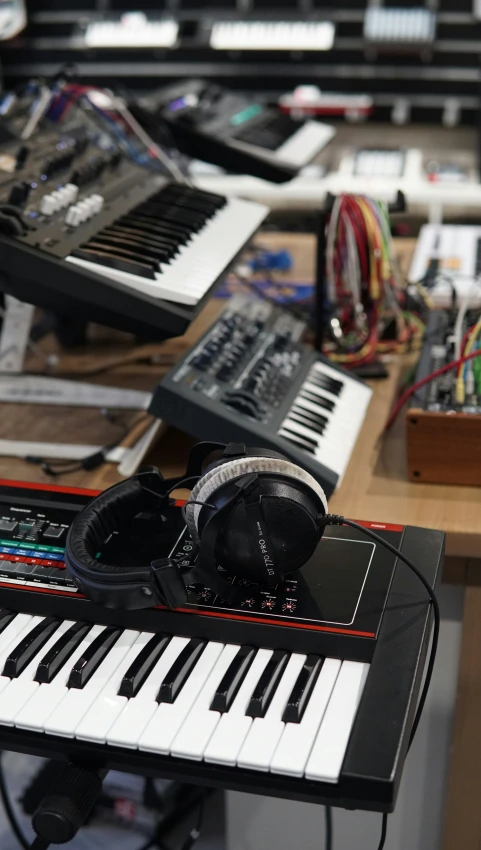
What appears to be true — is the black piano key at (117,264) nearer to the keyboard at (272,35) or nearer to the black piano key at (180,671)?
the black piano key at (180,671)

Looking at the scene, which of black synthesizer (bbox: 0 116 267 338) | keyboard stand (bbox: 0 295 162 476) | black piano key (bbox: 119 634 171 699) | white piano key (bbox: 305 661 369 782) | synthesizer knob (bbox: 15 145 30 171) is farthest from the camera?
keyboard stand (bbox: 0 295 162 476)

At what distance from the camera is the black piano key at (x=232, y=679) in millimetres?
912

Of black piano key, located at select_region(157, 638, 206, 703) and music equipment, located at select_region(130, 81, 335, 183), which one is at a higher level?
music equipment, located at select_region(130, 81, 335, 183)

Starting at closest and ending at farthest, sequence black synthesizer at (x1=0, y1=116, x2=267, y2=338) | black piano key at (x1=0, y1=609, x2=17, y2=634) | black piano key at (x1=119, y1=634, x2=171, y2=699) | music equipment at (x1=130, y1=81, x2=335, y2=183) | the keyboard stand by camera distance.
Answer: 1. black piano key at (x1=119, y1=634, x2=171, y2=699)
2. black piano key at (x1=0, y1=609, x2=17, y2=634)
3. black synthesizer at (x1=0, y1=116, x2=267, y2=338)
4. the keyboard stand
5. music equipment at (x1=130, y1=81, x2=335, y2=183)

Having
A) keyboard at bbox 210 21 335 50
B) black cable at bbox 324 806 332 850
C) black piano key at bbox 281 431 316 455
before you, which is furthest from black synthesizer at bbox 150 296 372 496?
keyboard at bbox 210 21 335 50

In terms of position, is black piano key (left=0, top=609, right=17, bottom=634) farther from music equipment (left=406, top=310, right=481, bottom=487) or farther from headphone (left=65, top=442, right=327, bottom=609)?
music equipment (left=406, top=310, right=481, bottom=487)

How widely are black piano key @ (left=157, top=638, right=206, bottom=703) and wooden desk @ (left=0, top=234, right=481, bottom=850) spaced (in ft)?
1.15

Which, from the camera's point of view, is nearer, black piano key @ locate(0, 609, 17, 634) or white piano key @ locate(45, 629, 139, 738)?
white piano key @ locate(45, 629, 139, 738)

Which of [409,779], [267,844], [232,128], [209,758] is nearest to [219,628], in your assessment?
[209,758]

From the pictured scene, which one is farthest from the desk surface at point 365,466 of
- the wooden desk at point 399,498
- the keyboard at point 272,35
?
the keyboard at point 272,35

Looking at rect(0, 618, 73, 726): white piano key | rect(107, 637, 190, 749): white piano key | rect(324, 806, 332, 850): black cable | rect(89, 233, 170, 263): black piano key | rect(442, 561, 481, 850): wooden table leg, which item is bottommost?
rect(324, 806, 332, 850): black cable

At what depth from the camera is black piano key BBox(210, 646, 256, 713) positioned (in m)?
0.91

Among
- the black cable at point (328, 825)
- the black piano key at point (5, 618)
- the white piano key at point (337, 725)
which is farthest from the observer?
the black cable at point (328, 825)

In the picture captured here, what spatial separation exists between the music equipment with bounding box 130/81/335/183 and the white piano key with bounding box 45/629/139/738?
Result: 120cm
